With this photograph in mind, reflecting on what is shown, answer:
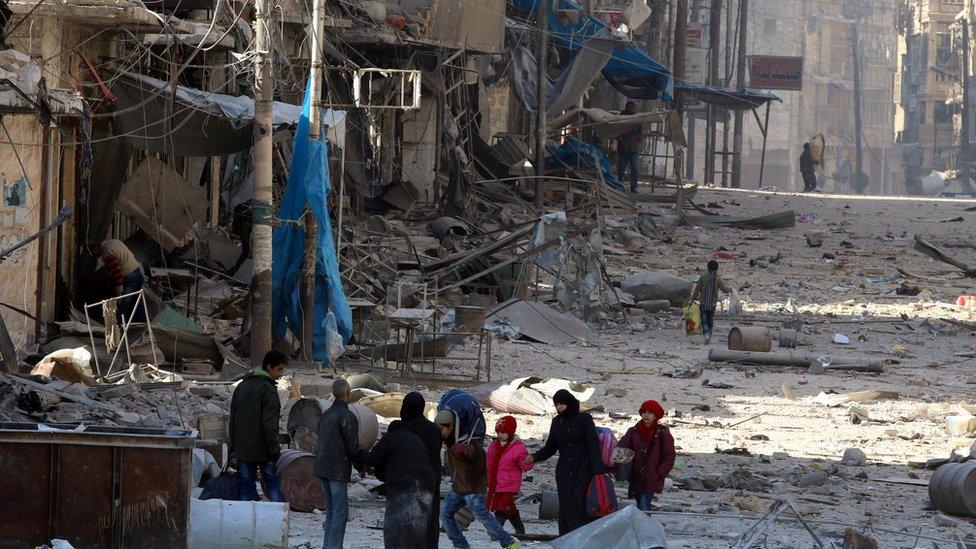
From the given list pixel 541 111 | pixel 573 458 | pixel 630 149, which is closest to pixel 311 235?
pixel 573 458

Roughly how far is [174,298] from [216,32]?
9.59ft

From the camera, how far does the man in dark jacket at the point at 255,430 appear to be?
8.14 m

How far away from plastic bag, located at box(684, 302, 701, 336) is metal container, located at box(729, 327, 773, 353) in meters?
1.01

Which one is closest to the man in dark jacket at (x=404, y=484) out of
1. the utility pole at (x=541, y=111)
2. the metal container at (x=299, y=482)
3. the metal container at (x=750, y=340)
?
the metal container at (x=299, y=482)

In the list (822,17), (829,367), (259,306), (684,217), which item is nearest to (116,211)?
(259,306)

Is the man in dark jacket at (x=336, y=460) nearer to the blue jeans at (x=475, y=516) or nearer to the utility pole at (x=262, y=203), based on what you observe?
the blue jeans at (x=475, y=516)

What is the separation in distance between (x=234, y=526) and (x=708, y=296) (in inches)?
429

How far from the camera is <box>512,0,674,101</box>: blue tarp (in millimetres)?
29062

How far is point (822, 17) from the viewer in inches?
3059

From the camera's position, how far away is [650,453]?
890 cm

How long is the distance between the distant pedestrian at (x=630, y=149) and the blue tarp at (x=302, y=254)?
17.3 metres

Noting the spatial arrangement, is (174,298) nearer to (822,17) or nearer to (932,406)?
(932,406)

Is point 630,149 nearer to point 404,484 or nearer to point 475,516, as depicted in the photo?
point 475,516

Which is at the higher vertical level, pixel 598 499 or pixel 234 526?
pixel 598 499
